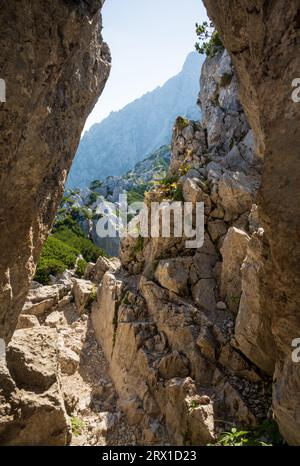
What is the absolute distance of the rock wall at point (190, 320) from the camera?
1015 centimetres

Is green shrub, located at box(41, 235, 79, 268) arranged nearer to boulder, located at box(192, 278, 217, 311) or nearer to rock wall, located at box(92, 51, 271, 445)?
rock wall, located at box(92, 51, 271, 445)

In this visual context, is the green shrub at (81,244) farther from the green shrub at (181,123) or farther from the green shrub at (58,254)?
the green shrub at (181,123)

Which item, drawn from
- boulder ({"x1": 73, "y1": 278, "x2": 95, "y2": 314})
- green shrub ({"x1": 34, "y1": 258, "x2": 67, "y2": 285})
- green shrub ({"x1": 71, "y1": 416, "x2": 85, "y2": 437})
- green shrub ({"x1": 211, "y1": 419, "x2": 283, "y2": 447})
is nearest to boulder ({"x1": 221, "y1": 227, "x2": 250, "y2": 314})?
green shrub ({"x1": 211, "y1": 419, "x2": 283, "y2": 447})

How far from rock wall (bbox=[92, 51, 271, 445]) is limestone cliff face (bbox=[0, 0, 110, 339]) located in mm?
6615

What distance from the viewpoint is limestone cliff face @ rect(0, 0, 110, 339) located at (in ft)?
19.8

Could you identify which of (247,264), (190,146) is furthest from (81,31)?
(190,146)

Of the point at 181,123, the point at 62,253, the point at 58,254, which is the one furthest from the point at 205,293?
the point at 62,253

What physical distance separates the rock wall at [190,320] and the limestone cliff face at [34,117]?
6.62m

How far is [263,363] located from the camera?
1029cm

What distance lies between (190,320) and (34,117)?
964 centimetres

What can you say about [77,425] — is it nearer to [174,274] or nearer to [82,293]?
[174,274]

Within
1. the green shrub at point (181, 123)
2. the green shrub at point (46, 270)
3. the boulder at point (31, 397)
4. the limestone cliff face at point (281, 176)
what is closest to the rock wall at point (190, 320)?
the limestone cliff face at point (281, 176)
